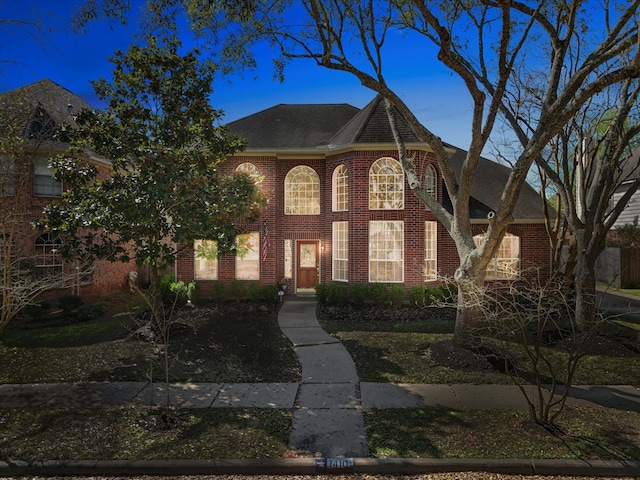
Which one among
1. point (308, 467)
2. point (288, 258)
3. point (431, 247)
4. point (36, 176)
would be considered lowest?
point (308, 467)

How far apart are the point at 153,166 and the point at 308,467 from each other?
290 inches

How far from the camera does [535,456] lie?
16.1ft

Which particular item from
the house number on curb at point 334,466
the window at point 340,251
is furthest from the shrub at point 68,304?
the house number on curb at point 334,466

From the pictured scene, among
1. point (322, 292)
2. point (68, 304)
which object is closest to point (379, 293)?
point (322, 292)

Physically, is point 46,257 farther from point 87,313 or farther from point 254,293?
point 254,293

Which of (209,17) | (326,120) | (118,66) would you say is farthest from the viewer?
(326,120)

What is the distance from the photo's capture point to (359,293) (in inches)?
565

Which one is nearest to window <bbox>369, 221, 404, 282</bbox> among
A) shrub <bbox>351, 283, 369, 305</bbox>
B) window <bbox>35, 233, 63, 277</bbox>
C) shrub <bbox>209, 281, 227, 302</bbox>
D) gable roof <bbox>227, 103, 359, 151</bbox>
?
shrub <bbox>351, 283, 369, 305</bbox>

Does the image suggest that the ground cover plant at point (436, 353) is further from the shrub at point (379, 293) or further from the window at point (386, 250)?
the window at point (386, 250)

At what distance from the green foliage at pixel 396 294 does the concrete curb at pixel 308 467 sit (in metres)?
9.51

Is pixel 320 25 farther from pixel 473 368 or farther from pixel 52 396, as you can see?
pixel 52 396

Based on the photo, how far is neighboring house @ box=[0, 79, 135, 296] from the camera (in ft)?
36.3

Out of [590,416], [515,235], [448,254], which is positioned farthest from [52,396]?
[515,235]

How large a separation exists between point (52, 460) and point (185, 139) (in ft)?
21.8
